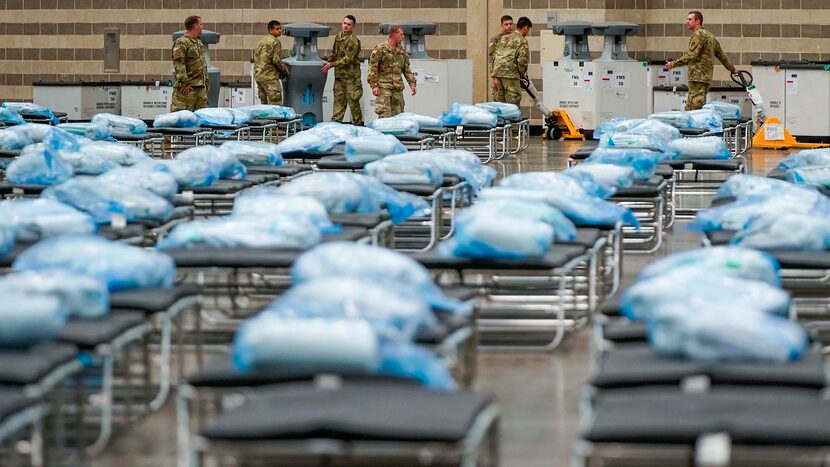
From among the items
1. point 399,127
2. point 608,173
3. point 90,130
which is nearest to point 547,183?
point 608,173

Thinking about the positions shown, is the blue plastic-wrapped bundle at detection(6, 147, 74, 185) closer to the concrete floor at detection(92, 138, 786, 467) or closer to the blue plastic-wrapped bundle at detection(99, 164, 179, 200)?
the blue plastic-wrapped bundle at detection(99, 164, 179, 200)

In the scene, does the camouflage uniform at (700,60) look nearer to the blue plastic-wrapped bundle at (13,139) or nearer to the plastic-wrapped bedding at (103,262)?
the blue plastic-wrapped bundle at (13,139)

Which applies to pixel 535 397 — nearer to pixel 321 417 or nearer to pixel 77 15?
pixel 321 417

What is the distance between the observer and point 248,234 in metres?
6.75

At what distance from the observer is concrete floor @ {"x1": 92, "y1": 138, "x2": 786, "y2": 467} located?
4.87 m

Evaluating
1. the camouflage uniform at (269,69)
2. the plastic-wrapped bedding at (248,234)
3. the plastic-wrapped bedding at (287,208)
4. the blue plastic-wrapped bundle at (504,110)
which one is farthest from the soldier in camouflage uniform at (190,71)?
the plastic-wrapped bedding at (248,234)

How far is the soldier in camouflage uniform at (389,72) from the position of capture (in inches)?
766

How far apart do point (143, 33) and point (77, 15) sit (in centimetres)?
125

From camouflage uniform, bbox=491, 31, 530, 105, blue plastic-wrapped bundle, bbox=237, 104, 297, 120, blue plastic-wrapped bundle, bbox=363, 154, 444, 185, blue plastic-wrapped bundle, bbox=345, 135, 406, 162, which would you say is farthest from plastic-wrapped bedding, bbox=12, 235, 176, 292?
camouflage uniform, bbox=491, 31, 530, 105

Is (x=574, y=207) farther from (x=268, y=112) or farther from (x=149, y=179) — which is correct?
(x=268, y=112)

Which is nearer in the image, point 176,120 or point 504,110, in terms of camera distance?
point 176,120

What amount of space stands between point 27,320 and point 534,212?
3.15 meters

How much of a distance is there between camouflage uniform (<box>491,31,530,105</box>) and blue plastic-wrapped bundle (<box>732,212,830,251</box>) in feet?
46.0

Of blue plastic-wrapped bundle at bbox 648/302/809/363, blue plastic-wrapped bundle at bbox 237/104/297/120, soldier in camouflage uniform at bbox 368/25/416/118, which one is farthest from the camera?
soldier in camouflage uniform at bbox 368/25/416/118
